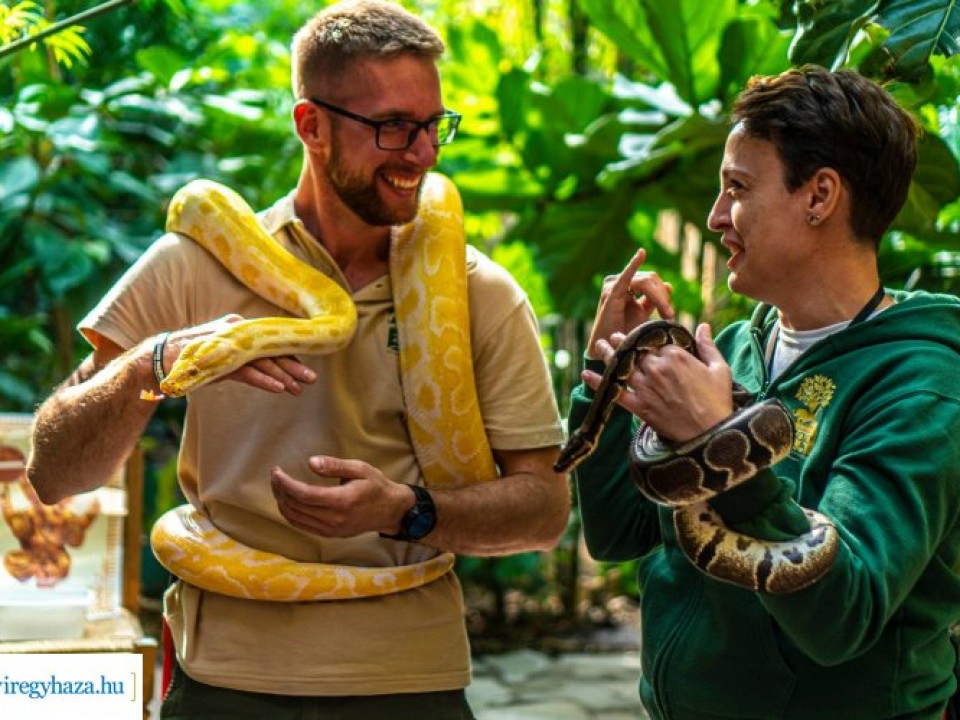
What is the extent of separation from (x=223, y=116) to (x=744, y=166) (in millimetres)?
4093

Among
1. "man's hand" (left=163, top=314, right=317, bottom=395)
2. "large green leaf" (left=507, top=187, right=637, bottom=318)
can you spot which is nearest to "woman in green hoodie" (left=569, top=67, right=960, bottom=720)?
"man's hand" (left=163, top=314, right=317, bottom=395)

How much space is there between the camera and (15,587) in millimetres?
4336

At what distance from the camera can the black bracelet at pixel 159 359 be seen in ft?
8.26

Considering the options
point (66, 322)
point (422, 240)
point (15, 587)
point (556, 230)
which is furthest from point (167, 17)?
point (422, 240)

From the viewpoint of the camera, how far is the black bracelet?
2.52 meters

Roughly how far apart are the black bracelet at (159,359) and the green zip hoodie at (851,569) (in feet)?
2.88

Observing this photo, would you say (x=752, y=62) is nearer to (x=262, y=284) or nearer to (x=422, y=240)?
(x=422, y=240)

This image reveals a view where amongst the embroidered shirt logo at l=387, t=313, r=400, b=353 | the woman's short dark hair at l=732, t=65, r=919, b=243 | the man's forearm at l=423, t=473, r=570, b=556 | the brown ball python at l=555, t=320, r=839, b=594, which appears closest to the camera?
the brown ball python at l=555, t=320, r=839, b=594

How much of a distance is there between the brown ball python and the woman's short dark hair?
51cm

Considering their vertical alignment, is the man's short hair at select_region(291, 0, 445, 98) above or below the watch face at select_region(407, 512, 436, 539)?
above

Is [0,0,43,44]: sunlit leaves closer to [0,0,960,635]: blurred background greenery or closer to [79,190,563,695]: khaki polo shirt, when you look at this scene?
[0,0,960,635]: blurred background greenery

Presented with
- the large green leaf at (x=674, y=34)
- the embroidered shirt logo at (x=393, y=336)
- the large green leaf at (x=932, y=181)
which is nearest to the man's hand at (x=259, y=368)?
the embroidered shirt logo at (x=393, y=336)

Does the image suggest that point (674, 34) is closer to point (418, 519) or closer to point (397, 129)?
point (397, 129)

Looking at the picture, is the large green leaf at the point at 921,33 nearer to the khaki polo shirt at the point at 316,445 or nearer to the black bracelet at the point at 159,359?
the khaki polo shirt at the point at 316,445
